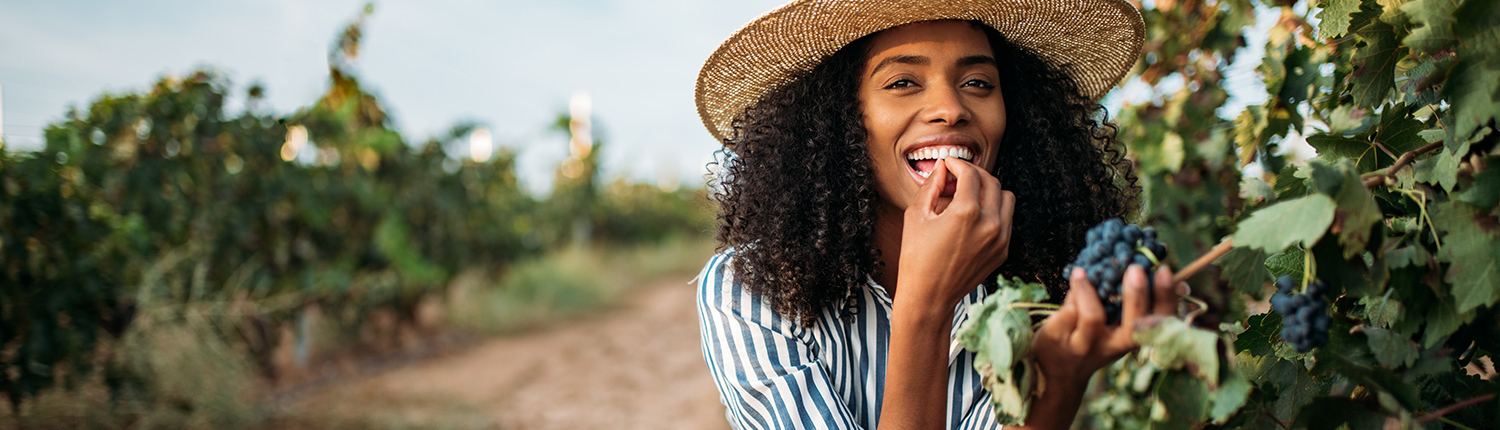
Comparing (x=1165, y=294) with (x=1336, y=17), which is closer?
(x=1165, y=294)

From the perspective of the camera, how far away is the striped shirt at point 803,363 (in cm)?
154

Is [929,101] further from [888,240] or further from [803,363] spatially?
[803,363]

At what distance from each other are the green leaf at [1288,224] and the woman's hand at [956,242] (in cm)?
47

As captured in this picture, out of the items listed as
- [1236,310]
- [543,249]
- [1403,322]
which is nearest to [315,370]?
[543,249]

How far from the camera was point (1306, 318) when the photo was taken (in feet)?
2.84

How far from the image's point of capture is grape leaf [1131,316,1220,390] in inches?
32.1

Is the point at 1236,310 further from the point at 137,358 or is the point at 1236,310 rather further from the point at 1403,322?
the point at 137,358

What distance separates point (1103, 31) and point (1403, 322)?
1059 millimetres

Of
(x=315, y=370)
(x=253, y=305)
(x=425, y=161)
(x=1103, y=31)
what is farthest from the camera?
(x=425, y=161)

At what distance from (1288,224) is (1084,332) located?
23 cm

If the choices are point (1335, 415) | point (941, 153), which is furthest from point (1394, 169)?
point (941, 153)

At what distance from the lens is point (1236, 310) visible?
2271 mm

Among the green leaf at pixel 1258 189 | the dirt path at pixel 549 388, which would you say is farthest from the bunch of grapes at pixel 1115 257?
the dirt path at pixel 549 388

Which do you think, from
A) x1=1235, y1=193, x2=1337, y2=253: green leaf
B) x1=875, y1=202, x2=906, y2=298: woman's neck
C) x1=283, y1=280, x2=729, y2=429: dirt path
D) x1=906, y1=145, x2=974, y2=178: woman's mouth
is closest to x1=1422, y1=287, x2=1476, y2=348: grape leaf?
x1=1235, y1=193, x2=1337, y2=253: green leaf
